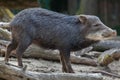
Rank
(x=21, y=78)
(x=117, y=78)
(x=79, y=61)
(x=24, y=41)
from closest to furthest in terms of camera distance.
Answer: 1. (x=21, y=78)
2. (x=24, y=41)
3. (x=117, y=78)
4. (x=79, y=61)

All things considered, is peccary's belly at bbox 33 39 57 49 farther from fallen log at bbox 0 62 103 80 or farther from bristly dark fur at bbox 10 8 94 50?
fallen log at bbox 0 62 103 80

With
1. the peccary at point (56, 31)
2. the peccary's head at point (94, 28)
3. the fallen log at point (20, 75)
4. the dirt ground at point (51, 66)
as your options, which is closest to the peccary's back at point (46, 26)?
the peccary at point (56, 31)

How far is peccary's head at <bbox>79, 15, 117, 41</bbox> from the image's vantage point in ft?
22.4

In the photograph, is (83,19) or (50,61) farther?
(50,61)

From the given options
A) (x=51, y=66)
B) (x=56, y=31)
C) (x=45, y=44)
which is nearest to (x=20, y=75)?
(x=45, y=44)

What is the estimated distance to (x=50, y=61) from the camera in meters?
8.34

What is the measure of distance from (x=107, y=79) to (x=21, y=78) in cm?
188

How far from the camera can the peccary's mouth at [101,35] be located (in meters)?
6.75

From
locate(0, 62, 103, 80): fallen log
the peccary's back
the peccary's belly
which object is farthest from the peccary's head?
locate(0, 62, 103, 80): fallen log

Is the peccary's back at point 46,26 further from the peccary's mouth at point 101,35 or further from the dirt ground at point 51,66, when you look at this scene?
the dirt ground at point 51,66

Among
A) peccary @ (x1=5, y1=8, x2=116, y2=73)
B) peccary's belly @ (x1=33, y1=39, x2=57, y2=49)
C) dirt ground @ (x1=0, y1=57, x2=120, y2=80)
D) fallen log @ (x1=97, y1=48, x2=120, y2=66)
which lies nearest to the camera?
peccary @ (x1=5, y1=8, x2=116, y2=73)

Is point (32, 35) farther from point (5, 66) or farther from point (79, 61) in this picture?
point (79, 61)

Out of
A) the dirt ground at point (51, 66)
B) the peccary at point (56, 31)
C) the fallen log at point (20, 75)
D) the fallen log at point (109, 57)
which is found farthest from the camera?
the fallen log at point (109, 57)

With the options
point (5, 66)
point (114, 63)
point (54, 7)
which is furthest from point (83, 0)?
point (5, 66)
